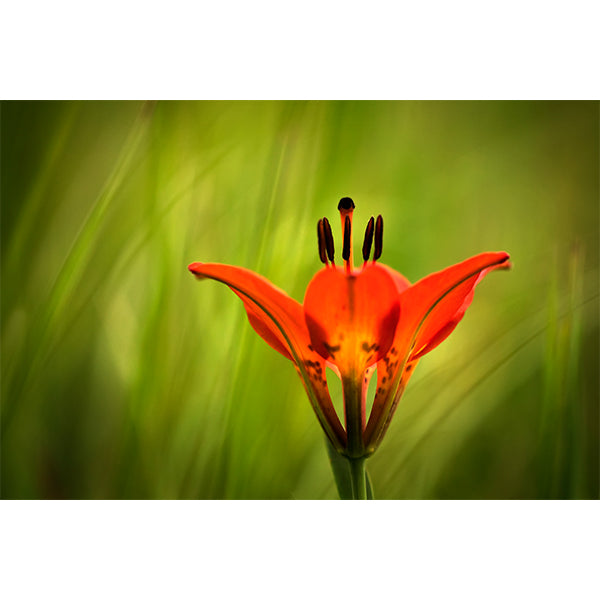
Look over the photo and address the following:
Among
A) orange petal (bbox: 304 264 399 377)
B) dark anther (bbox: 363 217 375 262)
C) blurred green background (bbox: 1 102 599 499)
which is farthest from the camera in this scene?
blurred green background (bbox: 1 102 599 499)

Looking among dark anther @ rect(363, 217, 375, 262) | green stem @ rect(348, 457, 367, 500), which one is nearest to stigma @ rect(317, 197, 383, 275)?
dark anther @ rect(363, 217, 375, 262)

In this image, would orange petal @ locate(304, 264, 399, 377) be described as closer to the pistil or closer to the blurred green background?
the pistil

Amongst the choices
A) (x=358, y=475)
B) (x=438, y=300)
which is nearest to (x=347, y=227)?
(x=438, y=300)

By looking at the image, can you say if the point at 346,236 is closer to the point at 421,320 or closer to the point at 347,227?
the point at 347,227
